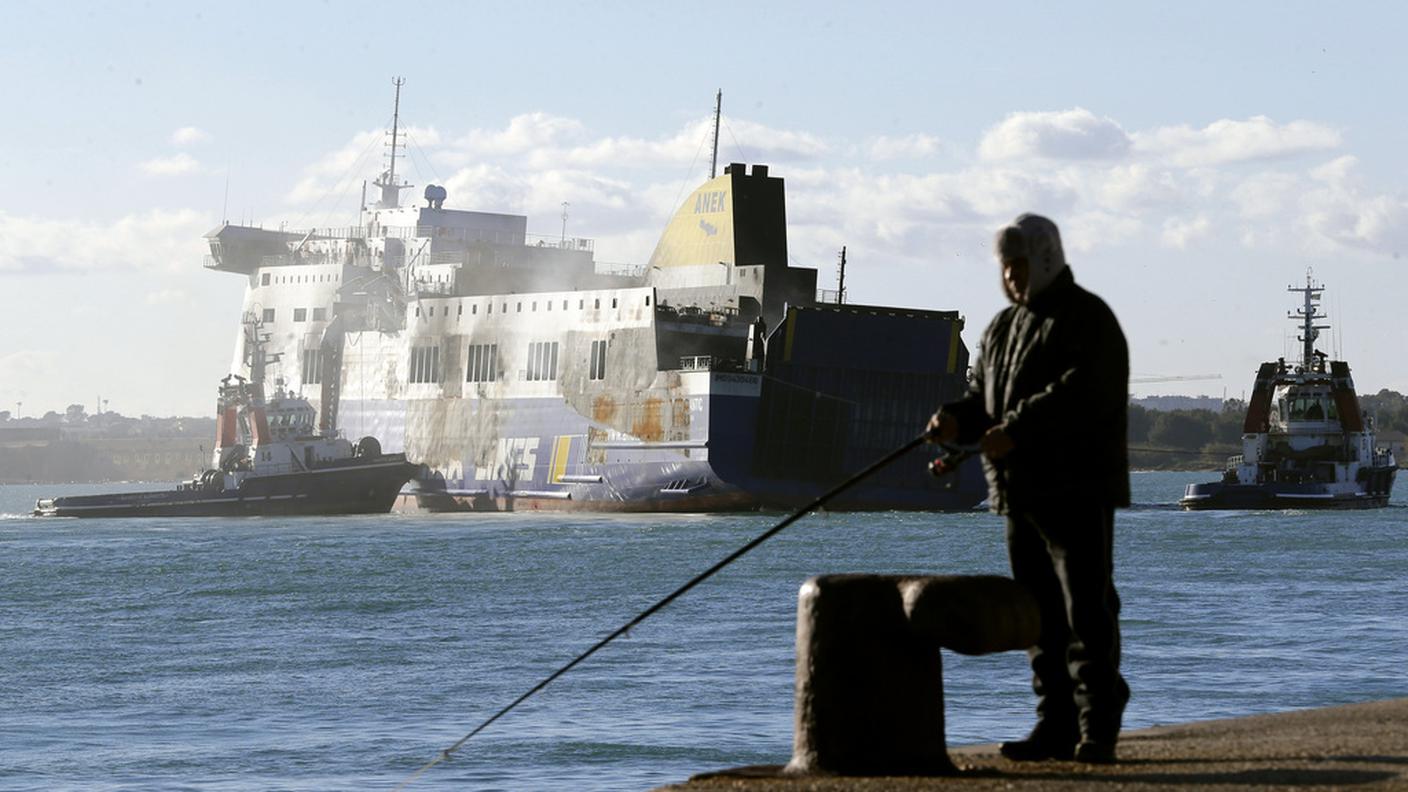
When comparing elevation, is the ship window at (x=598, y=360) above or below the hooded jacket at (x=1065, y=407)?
above

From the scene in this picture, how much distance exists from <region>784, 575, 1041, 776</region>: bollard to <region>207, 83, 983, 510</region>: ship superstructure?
37.2m

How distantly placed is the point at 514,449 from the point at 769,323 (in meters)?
8.25

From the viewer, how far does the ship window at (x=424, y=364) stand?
56156 millimetres

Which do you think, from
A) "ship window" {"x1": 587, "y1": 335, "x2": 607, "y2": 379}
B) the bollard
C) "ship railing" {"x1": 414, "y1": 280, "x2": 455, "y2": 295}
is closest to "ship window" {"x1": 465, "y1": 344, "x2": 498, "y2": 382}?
"ship railing" {"x1": 414, "y1": 280, "x2": 455, "y2": 295}

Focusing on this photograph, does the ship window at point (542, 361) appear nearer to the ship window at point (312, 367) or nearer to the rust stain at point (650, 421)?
the rust stain at point (650, 421)

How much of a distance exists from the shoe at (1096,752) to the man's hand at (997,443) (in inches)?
30.3

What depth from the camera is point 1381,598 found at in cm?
2391

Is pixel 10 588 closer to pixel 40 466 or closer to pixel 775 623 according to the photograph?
pixel 775 623

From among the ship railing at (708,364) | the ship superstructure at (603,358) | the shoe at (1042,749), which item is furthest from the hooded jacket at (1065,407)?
the ship railing at (708,364)

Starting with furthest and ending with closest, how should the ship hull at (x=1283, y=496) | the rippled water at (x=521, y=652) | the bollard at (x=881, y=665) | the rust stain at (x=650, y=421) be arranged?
the ship hull at (x=1283, y=496), the rust stain at (x=650, y=421), the rippled water at (x=521, y=652), the bollard at (x=881, y=665)

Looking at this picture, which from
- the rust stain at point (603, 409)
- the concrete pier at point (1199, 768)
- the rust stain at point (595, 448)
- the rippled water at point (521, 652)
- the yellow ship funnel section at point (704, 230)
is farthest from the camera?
the yellow ship funnel section at point (704, 230)

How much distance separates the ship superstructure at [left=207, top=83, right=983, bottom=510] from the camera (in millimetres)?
43219

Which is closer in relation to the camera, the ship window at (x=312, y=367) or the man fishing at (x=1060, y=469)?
the man fishing at (x=1060, y=469)

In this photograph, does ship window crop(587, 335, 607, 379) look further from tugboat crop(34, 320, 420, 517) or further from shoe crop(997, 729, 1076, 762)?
shoe crop(997, 729, 1076, 762)
